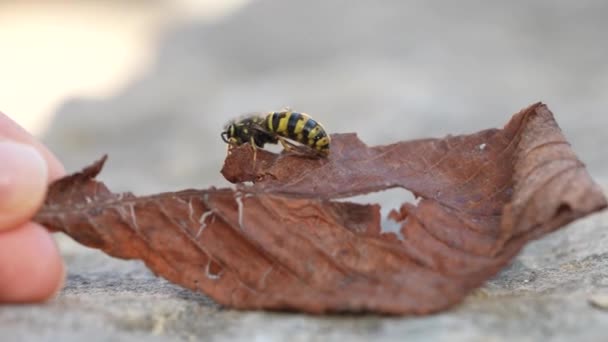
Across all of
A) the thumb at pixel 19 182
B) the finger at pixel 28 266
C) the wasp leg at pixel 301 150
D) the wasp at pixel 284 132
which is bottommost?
the finger at pixel 28 266

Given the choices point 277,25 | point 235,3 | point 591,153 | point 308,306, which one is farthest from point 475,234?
point 235,3

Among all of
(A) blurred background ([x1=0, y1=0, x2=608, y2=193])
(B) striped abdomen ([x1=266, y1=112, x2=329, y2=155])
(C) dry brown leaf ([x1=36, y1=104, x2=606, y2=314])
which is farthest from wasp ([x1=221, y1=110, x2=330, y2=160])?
(A) blurred background ([x1=0, y1=0, x2=608, y2=193])

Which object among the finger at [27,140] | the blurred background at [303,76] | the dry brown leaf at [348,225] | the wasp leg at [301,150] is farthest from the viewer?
the blurred background at [303,76]

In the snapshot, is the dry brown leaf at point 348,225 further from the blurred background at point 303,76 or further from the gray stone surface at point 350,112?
the blurred background at point 303,76

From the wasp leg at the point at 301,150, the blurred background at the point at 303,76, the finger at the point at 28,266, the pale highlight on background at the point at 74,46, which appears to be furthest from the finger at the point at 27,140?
the pale highlight on background at the point at 74,46

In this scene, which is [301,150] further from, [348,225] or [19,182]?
[19,182]

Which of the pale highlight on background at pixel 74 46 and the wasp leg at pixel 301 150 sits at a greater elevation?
the pale highlight on background at pixel 74 46

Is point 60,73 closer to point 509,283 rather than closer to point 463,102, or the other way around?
point 463,102
